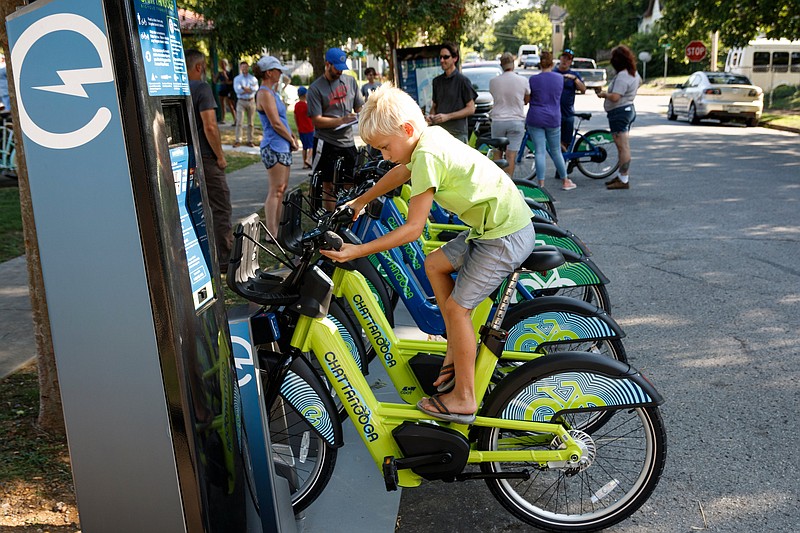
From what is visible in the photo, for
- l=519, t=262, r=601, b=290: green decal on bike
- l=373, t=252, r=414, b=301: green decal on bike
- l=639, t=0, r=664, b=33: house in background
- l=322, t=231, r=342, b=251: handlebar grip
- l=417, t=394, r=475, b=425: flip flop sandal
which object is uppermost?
l=639, t=0, r=664, b=33: house in background

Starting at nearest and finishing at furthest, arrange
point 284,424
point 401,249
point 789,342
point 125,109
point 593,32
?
point 125,109, point 284,424, point 401,249, point 789,342, point 593,32

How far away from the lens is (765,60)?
32250mm

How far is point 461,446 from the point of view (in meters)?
3.35

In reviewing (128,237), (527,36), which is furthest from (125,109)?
(527,36)

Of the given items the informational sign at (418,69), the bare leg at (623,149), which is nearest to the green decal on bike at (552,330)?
the bare leg at (623,149)

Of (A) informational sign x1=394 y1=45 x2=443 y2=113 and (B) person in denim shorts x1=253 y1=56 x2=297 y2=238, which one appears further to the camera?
(A) informational sign x1=394 y1=45 x2=443 y2=113

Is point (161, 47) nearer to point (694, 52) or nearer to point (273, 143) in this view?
point (273, 143)

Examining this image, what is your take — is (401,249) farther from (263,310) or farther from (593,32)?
(593,32)

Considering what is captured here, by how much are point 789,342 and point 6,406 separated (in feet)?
15.9

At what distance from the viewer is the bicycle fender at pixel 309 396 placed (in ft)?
11.0

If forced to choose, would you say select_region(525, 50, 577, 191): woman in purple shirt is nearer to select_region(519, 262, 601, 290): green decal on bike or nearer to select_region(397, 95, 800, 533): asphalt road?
select_region(397, 95, 800, 533): asphalt road

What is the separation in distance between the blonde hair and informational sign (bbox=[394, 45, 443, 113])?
968 cm

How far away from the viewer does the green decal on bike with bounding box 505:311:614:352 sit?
13.0ft

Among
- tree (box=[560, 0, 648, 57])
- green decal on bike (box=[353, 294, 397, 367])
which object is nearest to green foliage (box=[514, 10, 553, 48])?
tree (box=[560, 0, 648, 57])
